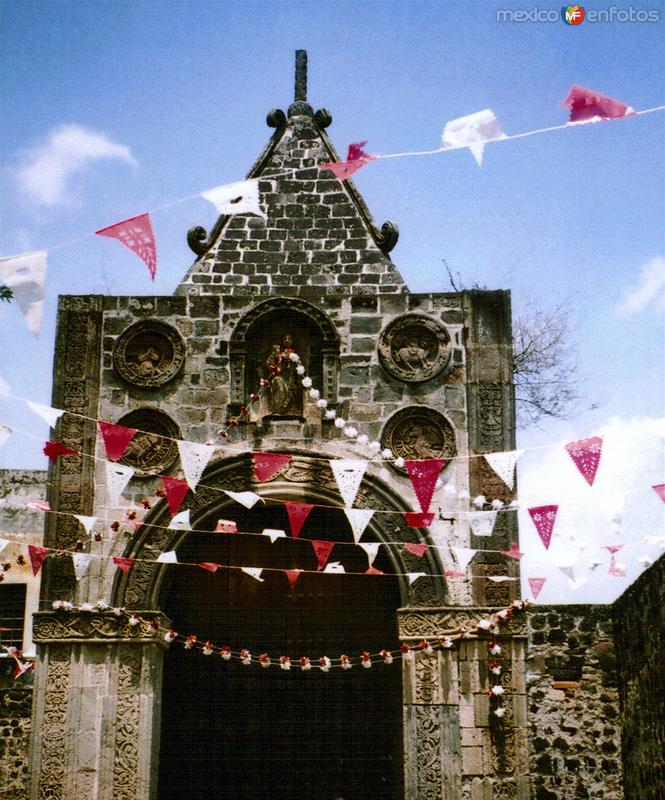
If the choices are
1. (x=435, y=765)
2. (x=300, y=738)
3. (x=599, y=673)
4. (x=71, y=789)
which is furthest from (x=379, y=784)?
(x=71, y=789)

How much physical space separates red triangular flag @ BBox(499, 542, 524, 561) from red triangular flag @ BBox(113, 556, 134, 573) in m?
3.72

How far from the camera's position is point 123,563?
11.2 metres

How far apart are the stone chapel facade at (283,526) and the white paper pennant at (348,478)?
0.55m

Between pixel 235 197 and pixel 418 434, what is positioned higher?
pixel 235 197

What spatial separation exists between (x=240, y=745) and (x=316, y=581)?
205 cm

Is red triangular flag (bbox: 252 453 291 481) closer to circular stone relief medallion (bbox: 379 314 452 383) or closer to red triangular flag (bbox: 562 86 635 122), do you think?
circular stone relief medallion (bbox: 379 314 452 383)

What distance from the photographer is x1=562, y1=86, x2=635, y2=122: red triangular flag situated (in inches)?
312

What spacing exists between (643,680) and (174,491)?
15.8ft

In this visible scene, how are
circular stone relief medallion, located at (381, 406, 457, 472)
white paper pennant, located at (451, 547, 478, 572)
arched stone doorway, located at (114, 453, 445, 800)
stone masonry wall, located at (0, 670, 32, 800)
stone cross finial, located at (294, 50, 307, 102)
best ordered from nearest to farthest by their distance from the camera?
white paper pennant, located at (451, 547, 478, 572) → circular stone relief medallion, located at (381, 406, 457, 472) → arched stone doorway, located at (114, 453, 445, 800) → stone masonry wall, located at (0, 670, 32, 800) → stone cross finial, located at (294, 50, 307, 102)

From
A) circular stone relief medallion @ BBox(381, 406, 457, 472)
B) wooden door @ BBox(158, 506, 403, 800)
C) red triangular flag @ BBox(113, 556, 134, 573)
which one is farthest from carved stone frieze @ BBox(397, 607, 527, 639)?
red triangular flag @ BBox(113, 556, 134, 573)

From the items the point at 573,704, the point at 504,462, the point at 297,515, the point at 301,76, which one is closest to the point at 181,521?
the point at 297,515

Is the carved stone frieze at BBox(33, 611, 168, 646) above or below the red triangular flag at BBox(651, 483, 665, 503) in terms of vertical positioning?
below

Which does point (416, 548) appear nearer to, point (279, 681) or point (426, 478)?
point (426, 478)

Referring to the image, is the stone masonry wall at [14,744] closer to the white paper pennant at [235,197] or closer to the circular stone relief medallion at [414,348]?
the circular stone relief medallion at [414,348]
